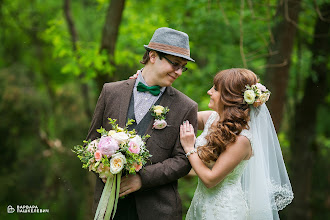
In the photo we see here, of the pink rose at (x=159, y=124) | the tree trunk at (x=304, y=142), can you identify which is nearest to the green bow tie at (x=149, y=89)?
the pink rose at (x=159, y=124)

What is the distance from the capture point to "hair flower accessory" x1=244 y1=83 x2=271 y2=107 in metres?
3.08

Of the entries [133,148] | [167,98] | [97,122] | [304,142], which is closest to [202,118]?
[167,98]

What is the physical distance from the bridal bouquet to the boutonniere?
252mm

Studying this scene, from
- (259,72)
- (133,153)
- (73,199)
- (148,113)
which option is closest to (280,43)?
(259,72)

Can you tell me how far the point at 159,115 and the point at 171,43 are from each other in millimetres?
606

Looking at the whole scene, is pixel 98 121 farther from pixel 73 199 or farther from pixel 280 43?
pixel 73 199

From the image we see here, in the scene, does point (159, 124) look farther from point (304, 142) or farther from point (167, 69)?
point (304, 142)

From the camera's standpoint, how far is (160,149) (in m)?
3.20

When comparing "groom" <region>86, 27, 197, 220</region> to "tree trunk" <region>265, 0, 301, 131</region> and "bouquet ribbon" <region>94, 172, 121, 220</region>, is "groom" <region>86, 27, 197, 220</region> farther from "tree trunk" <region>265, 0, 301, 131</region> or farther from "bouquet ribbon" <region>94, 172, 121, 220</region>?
"tree trunk" <region>265, 0, 301, 131</region>

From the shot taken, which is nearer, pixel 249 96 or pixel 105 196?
pixel 105 196

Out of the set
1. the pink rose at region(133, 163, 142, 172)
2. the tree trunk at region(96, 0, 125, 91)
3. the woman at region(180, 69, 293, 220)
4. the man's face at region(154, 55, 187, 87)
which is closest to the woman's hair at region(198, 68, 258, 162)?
the woman at region(180, 69, 293, 220)

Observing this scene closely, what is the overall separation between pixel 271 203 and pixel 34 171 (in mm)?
7624

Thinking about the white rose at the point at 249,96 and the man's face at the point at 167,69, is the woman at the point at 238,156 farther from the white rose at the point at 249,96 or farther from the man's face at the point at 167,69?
the man's face at the point at 167,69

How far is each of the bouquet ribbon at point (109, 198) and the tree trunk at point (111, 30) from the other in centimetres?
341
